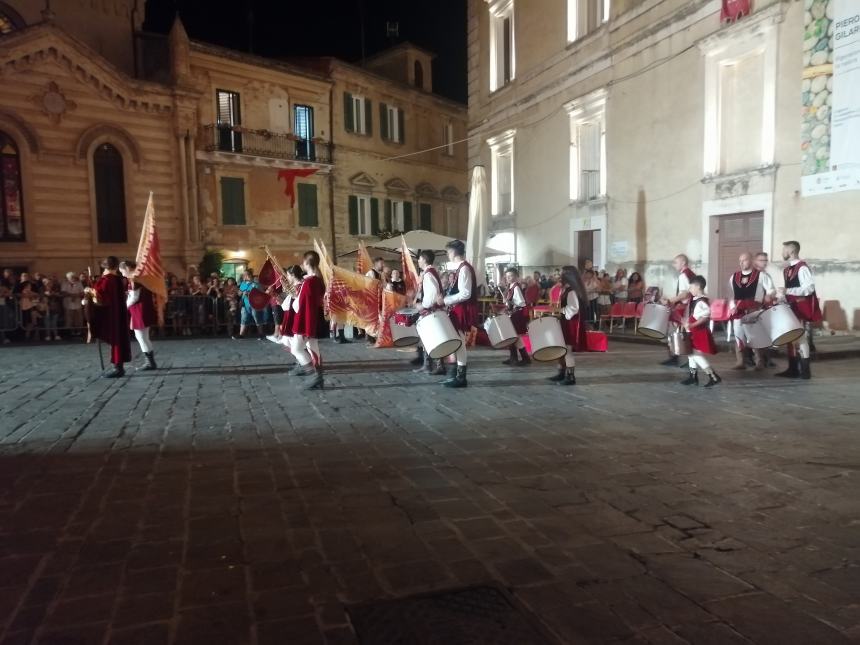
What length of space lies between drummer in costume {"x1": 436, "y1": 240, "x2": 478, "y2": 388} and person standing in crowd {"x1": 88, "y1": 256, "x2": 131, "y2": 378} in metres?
5.06

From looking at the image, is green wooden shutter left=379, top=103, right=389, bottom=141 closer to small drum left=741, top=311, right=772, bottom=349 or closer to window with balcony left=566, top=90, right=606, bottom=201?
window with balcony left=566, top=90, right=606, bottom=201

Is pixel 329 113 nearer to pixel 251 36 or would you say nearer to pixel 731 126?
pixel 251 36

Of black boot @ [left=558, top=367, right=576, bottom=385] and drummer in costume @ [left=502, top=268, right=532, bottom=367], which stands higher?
drummer in costume @ [left=502, top=268, right=532, bottom=367]

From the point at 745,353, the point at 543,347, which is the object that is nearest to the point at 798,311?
the point at 745,353

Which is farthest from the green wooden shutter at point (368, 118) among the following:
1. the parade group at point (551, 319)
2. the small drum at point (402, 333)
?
the small drum at point (402, 333)

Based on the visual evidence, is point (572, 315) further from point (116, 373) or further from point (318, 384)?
point (116, 373)

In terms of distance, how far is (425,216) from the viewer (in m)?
35.8

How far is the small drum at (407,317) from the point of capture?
911 cm

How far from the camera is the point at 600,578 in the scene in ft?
10.7

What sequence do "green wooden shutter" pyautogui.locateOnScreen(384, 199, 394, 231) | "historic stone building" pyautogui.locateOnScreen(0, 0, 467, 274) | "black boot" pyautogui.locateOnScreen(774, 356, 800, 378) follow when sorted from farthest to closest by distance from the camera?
"green wooden shutter" pyautogui.locateOnScreen(384, 199, 394, 231) < "historic stone building" pyautogui.locateOnScreen(0, 0, 467, 274) < "black boot" pyautogui.locateOnScreen(774, 356, 800, 378)

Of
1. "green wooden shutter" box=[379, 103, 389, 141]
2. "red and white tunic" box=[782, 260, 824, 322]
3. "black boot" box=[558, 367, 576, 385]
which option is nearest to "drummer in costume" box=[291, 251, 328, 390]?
"black boot" box=[558, 367, 576, 385]

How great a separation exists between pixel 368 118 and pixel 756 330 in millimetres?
26501

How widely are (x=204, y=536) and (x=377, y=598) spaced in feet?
4.29

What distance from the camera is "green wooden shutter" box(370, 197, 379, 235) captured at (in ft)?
106
